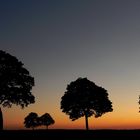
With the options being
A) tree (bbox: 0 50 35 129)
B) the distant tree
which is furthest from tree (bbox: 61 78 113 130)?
the distant tree

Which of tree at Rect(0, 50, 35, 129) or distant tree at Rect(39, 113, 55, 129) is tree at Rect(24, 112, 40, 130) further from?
tree at Rect(0, 50, 35, 129)

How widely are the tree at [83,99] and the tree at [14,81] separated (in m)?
25.3

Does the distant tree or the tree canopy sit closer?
the tree canopy

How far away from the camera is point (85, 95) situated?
78.4 metres

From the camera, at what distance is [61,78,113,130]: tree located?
78500 mm

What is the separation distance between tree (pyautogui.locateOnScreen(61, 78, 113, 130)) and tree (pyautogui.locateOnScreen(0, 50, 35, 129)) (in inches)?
996

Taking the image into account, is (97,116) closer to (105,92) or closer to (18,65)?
(105,92)

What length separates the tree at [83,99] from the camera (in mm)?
78500

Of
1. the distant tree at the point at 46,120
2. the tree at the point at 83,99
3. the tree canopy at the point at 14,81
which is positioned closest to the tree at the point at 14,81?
the tree canopy at the point at 14,81
